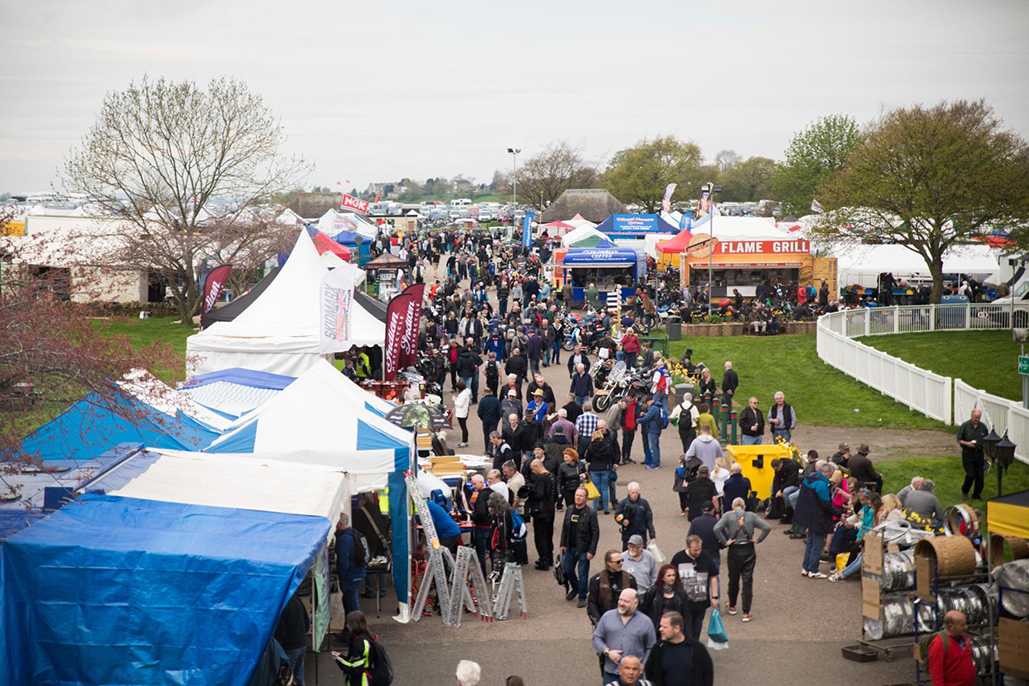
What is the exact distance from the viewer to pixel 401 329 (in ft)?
69.5

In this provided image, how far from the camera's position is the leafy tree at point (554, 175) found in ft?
328

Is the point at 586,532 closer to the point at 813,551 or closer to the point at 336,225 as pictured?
the point at 813,551

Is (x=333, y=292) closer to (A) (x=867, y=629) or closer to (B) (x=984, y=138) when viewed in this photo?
(A) (x=867, y=629)

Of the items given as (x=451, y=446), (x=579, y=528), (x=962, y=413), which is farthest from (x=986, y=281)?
(x=579, y=528)

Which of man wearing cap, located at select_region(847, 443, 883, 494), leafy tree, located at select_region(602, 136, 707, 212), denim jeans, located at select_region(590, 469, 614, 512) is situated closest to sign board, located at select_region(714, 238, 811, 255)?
denim jeans, located at select_region(590, 469, 614, 512)

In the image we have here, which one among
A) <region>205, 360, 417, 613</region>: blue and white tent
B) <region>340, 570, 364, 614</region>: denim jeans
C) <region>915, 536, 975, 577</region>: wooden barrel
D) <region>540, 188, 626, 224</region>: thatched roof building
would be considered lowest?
<region>340, 570, 364, 614</region>: denim jeans

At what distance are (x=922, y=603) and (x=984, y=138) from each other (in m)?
31.6

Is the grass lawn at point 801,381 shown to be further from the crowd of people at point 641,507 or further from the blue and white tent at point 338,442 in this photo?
the blue and white tent at point 338,442

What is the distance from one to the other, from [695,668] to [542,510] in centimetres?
535

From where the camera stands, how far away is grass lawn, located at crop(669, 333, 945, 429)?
2267 cm

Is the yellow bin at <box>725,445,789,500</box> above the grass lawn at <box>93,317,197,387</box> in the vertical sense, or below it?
below

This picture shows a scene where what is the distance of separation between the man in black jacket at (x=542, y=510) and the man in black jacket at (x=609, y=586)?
3227mm

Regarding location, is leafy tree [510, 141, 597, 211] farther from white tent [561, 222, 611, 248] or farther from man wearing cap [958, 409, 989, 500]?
man wearing cap [958, 409, 989, 500]

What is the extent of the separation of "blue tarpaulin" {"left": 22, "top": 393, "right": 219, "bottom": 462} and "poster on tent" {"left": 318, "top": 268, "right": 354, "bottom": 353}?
4.41 metres
